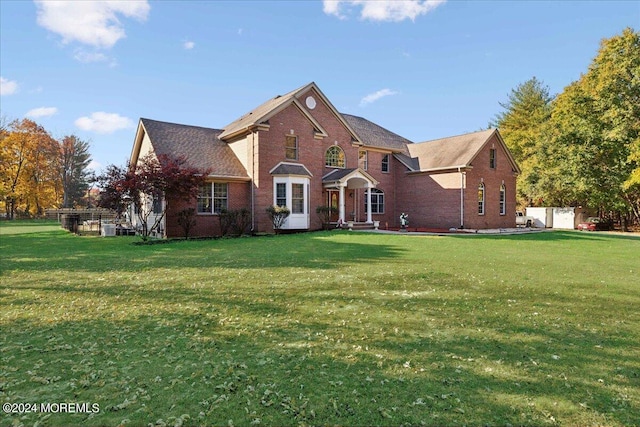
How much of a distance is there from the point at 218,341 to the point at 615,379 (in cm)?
436

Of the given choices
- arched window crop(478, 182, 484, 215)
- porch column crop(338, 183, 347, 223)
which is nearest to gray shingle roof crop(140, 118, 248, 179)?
porch column crop(338, 183, 347, 223)

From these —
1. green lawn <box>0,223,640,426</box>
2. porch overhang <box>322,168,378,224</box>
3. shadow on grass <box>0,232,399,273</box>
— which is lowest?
green lawn <box>0,223,640,426</box>

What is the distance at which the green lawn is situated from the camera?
3170mm

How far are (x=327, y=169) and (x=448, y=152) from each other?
9.34 meters

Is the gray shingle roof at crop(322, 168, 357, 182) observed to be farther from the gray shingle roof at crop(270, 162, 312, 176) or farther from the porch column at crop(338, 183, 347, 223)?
the gray shingle roof at crop(270, 162, 312, 176)

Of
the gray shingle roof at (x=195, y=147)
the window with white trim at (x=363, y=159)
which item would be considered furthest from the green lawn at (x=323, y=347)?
the window with white trim at (x=363, y=159)

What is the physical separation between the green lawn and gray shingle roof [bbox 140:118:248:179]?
502 inches

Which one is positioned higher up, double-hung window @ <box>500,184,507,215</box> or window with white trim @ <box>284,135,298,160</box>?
window with white trim @ <box>284,135,298,160</box>

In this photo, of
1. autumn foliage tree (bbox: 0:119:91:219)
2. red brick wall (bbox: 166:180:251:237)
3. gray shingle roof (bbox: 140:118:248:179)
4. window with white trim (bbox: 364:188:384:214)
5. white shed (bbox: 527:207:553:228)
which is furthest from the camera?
autumn foliage tree (bbox: 0:119:91:219)

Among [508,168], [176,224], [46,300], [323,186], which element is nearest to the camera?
[46,300]

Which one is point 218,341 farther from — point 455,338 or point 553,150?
point 553,150

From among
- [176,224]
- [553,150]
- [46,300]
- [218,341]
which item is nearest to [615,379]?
[218,341]

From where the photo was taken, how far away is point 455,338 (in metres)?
4.78

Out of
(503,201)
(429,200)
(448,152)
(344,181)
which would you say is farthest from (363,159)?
(503,201)
